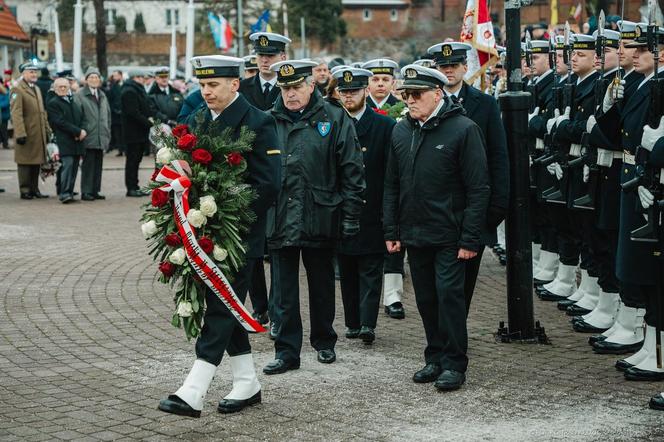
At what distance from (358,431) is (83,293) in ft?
17.6

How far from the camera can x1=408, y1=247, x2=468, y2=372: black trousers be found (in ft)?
25.1

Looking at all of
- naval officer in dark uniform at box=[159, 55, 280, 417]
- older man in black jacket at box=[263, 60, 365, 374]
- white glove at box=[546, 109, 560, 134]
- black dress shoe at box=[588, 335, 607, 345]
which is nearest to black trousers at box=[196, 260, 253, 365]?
naval officer in dark uniform at box=[159, 55, 280, 417]

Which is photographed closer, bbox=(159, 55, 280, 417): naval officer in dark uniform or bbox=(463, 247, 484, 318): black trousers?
bbox=(159, 55, 280, 417): naval officer in dark uniform

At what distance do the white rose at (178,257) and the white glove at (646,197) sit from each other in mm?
2981

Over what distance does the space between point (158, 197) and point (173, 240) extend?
10.6 inches

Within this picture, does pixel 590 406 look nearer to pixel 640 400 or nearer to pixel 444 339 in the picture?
pixel 640 400

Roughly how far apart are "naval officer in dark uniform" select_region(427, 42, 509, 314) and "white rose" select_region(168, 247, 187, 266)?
223 cm

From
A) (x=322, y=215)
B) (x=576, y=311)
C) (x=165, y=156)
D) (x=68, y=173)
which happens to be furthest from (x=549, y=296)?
(x=68, y=173)

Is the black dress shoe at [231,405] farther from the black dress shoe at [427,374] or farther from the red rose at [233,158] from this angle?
the red rose at [233,158]

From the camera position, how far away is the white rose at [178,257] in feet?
22.0

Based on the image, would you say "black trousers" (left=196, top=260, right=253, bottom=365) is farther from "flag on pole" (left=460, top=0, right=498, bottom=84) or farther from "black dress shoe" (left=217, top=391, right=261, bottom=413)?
"flag on pole" (left=460, top=0, right=498, bottom=84)

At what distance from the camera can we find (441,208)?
25.0ft

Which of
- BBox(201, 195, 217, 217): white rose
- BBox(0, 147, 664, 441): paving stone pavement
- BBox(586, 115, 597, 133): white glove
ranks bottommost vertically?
BBox(0, 147, 664, 441): paving stone pavement

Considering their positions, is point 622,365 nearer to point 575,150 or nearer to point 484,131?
point 484,131
